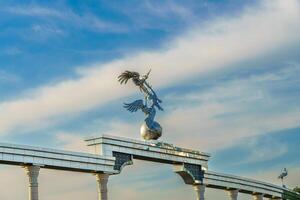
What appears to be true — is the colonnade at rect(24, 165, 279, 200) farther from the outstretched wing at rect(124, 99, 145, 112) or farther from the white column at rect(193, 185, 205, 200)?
the outstretched wing at rect(124, 99, 145, 112)

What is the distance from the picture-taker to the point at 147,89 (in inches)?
1736

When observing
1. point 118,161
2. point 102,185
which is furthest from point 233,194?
point 102,185

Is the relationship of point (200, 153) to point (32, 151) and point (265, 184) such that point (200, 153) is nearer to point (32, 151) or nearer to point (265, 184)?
point (265, 184)

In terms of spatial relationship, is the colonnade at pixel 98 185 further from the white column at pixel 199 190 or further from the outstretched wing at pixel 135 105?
the outstretched wing at pixel 135 105

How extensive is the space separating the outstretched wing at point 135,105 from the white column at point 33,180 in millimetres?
8516

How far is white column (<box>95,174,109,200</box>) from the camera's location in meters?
39.8

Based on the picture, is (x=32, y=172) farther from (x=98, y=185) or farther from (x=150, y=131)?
(x=150, y=131)

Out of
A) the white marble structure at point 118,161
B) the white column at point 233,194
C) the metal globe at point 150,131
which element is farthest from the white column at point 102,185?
the white column at point 233,194

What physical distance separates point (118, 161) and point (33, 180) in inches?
268

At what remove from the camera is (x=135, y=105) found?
43406 millimetres

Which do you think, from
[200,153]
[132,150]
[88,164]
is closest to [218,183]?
[200,153]

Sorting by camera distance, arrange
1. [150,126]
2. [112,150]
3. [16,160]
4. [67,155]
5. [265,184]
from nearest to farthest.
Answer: [16,160] < [67,155] < [112,150] < [150,126] < [265,184]

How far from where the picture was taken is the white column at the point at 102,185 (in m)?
39.8

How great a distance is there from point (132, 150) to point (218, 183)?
10.1 metres
